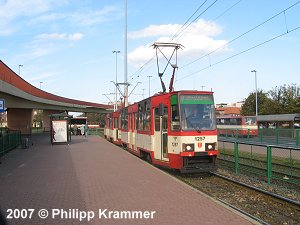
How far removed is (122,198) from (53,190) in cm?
226

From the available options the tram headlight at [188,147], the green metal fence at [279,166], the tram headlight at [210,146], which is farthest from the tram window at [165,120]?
the green metal fence at [279,166]

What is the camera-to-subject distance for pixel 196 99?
13.1 meters

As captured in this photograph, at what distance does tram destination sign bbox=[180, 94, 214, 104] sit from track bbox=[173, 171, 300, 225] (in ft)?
8.69

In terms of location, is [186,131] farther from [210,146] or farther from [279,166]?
[279,166]

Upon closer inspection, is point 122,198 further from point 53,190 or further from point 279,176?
point 279,176

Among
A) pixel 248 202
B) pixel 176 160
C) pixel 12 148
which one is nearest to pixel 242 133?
pixel 12 148

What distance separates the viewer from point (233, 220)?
690 cm

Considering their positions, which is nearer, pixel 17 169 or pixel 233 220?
pixel 233 220

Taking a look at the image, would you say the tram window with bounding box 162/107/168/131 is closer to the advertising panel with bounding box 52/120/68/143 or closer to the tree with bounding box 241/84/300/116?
the advertising panel with bounding box 52/120/68/143

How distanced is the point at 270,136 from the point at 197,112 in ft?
70.7

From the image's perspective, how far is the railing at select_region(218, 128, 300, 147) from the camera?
2777 centimetres

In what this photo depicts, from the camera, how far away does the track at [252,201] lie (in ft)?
25.3

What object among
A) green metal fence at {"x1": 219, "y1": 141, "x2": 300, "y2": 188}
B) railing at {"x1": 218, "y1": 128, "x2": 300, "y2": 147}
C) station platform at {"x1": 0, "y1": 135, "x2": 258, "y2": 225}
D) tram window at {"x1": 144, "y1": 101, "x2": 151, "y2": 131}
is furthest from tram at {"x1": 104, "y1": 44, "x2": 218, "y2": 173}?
railing at {"x1": 218, "y1": 128, "x2": 300, "y2": 147}

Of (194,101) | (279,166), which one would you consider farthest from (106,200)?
(279,166)
